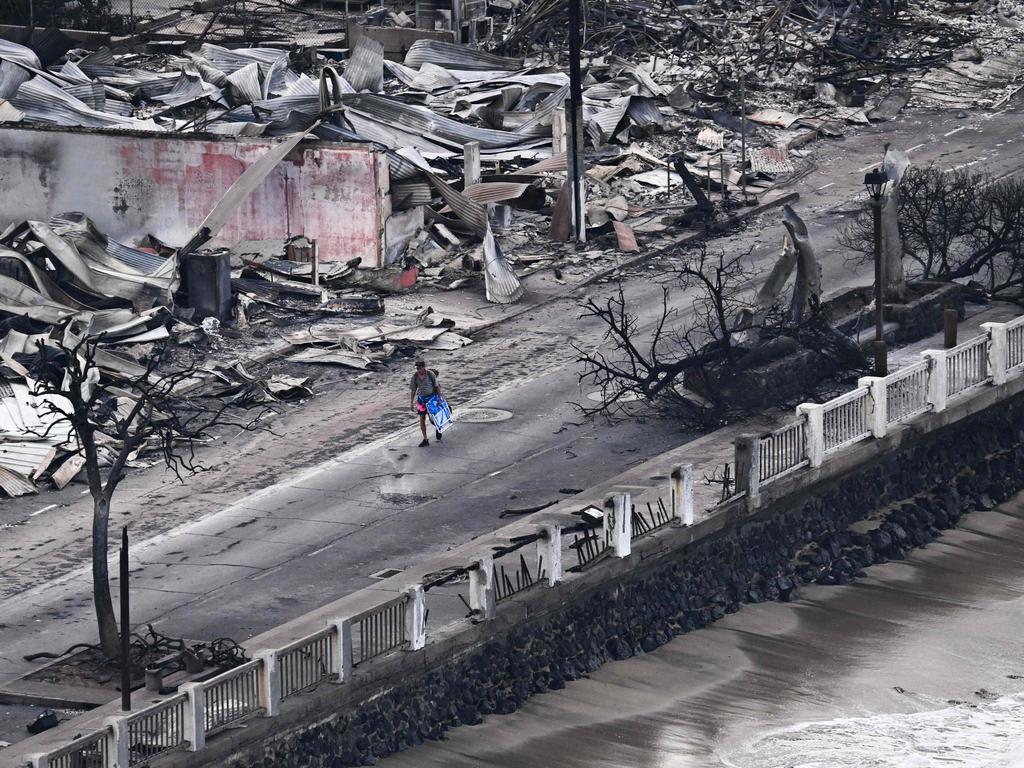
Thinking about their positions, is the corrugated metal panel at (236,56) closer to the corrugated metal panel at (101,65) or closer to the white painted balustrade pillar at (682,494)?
the corrugated metal panel at (101,65)

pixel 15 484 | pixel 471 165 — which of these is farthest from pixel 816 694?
pixel 471 165

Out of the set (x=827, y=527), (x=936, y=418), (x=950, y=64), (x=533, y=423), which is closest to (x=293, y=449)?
(x=533, y=423)

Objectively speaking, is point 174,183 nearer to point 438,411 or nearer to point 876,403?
point 438,411

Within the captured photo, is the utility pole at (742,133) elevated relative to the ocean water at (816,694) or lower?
elevated

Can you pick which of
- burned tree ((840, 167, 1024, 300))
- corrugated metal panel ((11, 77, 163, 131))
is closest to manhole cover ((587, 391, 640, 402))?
burned tree ((840, 167, 1024, 300))

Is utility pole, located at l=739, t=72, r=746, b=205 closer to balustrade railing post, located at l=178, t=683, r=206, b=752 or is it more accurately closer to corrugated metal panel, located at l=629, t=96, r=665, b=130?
corrugated metal panel, located at l=629, t=96, r=665, b=130

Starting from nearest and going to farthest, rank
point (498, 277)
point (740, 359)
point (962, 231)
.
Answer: point (740, 359)
point (962, 231)
point (498, 277)

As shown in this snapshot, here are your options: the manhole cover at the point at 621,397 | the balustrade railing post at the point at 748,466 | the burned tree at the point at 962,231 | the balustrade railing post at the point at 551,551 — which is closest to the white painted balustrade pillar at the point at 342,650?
the balustrade railing post at the point at 551,551

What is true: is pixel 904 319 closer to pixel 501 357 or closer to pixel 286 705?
pixel 501 357
